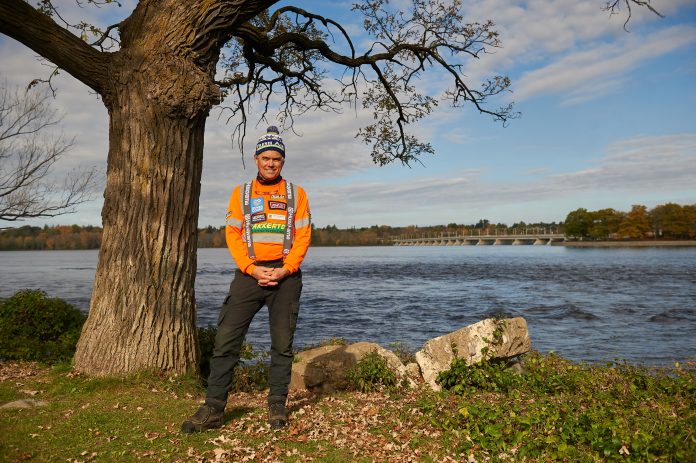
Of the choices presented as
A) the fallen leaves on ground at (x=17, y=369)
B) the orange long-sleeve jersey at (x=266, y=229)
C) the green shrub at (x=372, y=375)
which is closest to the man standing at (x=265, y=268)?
the orange long-sleeve jersey at (x=266, y=229)

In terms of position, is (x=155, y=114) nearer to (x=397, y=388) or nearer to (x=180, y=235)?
(x=180, y=235)

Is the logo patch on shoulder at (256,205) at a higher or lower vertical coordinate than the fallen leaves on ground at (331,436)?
A: higher

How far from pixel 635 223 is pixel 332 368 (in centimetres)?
15245

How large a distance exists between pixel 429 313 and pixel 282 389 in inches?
753

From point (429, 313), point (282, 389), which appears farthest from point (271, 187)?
point (429, 313)

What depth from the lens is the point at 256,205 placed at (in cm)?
588

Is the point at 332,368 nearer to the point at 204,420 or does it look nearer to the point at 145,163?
the point at 204,420

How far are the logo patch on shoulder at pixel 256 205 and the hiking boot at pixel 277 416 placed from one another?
7.15 feet

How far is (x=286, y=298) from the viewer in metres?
5.87

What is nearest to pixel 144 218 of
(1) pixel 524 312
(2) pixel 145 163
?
(2) pixel 145 163

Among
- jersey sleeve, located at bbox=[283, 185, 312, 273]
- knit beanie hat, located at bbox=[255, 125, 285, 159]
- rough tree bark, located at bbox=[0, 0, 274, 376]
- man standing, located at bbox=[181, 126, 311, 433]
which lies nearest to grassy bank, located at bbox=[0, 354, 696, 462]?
man standing, located at bbox=[181, 126, 311, 433]

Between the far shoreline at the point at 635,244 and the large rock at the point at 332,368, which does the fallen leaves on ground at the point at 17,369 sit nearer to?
the large rock at the point at 332,368

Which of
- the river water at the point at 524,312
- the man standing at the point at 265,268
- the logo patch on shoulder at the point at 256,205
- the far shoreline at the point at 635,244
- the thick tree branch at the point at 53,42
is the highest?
the thick tree branch at the point at 53,42

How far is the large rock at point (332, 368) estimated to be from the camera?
856 cm
